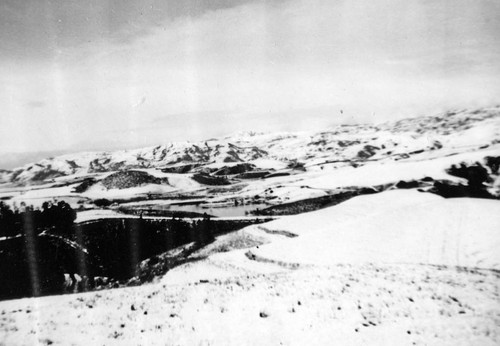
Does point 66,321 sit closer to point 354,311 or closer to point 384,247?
point 354,311

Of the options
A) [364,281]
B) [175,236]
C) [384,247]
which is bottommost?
[175,236]

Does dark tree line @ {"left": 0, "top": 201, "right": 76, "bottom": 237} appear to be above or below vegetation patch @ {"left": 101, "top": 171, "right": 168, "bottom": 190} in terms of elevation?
above

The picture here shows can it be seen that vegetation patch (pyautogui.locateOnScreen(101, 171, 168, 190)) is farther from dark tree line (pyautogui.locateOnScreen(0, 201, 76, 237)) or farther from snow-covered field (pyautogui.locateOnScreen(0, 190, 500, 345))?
snow-covered field (pyautogui.locateOnScreen(0, 190, 500, 345))

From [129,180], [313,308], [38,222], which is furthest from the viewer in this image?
[129,180]

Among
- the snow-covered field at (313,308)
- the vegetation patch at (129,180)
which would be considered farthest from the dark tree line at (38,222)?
the vegetation patch at (129,180)

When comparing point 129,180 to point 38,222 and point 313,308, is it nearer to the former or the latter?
point 38,222

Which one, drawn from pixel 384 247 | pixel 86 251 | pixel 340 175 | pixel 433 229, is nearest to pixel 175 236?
pixel 86 251

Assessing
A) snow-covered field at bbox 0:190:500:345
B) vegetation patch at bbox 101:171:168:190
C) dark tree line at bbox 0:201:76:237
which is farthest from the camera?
vegetation patch at bbox 101:171:168:190

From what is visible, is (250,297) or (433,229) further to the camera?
(433,229)

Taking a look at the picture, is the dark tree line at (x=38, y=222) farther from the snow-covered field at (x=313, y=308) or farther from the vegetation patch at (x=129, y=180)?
the vegetation patch at (x=129, y=180)

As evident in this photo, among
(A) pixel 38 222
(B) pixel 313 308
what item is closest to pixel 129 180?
(A) pixel 38 222

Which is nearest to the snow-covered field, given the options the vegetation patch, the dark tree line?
the dark tree line
